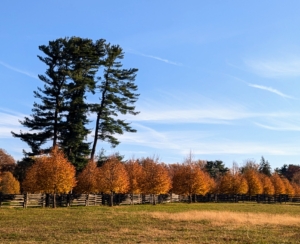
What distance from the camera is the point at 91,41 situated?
49125 millimetres

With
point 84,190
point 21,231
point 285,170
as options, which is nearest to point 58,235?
point 21,231

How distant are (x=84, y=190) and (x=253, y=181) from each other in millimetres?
42623

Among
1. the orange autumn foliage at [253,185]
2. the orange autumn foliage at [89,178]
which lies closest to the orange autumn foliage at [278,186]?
the orange autumn foliage at [253,185]

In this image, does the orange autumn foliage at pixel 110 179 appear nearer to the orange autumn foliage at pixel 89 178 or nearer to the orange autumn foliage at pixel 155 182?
the orange autumn foliage at pixel 89 178

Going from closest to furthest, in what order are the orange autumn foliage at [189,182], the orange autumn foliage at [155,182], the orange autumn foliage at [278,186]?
1. the orange autumn foliage at [155,182]
2. the orange autumn foliage at [189,182]
3. the orange autumn foliage at [278,186]

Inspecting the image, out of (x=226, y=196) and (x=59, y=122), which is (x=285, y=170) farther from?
(x=59, y=122)

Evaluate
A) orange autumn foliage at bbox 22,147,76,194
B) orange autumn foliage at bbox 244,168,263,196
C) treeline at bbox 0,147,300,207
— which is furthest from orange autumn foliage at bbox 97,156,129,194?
orange autumn foliage at bbox 244,168,263,196

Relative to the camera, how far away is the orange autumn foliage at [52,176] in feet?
128

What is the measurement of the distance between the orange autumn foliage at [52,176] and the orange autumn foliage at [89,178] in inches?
287

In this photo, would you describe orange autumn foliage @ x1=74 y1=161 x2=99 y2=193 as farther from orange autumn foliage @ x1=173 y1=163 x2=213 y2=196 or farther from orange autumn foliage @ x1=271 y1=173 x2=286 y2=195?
orange autumn foliage @ x1=271 y1=173 x2=286 y2=195

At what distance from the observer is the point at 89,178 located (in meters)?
47.5

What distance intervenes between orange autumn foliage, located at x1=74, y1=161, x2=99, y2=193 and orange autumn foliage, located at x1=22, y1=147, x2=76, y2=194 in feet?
23.9

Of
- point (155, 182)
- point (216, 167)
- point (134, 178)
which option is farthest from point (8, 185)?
point (216, 167)

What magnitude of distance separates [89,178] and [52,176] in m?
9.08
